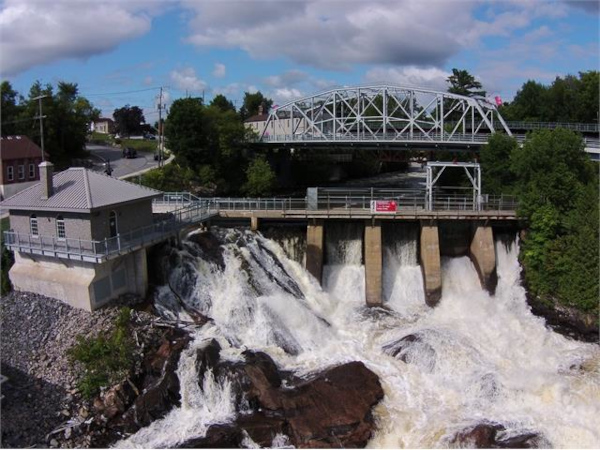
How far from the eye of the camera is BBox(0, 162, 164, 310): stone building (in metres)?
28.3

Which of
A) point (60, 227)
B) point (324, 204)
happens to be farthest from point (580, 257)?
point (60, 227)

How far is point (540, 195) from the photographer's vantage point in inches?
1602

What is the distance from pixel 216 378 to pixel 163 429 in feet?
10.6

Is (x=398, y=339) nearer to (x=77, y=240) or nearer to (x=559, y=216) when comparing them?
(x=559, y=216)

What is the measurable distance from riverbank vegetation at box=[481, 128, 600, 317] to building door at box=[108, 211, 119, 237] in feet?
90.2

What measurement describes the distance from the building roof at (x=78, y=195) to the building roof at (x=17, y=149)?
58.1 ft

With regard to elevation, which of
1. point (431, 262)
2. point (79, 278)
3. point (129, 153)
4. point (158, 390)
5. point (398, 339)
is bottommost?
point (398, 339)

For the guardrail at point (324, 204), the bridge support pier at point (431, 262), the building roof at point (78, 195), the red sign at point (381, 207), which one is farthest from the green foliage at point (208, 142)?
the building roof at point (78, 195)

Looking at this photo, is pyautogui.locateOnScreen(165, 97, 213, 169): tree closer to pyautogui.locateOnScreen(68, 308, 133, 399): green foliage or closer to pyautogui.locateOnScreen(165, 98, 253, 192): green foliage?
pyautogui.locateOnScreen(165, 98, 253, 192): green foliage

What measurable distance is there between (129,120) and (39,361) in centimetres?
8580

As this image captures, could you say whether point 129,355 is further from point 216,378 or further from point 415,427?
point 415,427

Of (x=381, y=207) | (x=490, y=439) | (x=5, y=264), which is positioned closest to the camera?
(x=490, y=439)

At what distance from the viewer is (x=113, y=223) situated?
3014 centimetres

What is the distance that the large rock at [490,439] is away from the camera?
2319 centimetres
